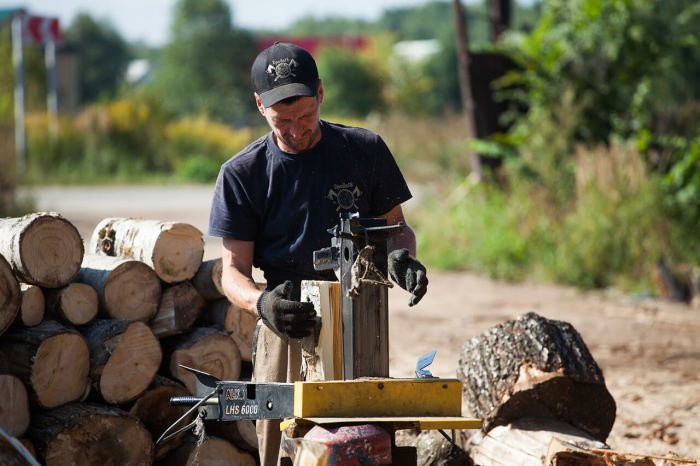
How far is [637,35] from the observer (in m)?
13.0

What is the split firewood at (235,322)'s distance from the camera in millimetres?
5340

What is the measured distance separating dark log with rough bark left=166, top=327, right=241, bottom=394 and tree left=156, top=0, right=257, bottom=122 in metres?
45.0

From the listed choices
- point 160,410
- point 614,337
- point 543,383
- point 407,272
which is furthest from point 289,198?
point 614,337

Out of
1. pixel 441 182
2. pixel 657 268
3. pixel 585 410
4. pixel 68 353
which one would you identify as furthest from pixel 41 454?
pixel 441 182

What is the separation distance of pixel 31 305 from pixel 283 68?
176cm

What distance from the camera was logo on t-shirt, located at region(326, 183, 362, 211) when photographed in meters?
4.14

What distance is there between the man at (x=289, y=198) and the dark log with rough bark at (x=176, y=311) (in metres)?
0.96

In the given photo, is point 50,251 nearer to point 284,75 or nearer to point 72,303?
point 72,303

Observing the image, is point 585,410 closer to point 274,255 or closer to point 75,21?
point 274,255

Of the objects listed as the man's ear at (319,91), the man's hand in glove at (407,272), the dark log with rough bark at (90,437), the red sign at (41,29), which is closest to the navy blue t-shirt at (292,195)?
the man's ear at (319,91)

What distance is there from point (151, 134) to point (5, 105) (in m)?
4.31

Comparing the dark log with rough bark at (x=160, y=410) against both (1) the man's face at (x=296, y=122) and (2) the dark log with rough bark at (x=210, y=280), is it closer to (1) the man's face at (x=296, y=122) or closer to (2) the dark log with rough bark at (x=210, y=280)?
(2) the dark log with rough bark at (x=210, y=280)

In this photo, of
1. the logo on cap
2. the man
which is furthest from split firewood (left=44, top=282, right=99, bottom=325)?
the logo on cap

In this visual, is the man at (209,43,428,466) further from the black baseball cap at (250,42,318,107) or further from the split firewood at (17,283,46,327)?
the split firewood at (17,283,46,327)
